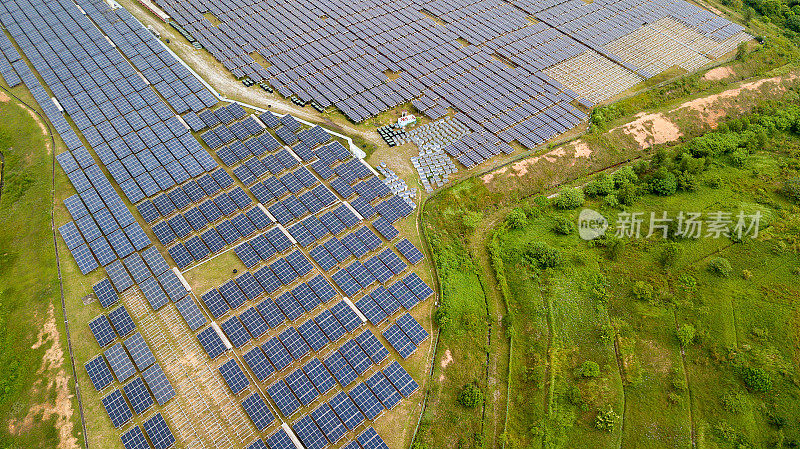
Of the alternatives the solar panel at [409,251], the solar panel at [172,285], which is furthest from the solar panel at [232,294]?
the solar panel at [409,251]

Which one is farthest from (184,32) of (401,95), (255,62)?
(401,95)

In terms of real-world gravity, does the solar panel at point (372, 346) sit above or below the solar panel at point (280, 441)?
above

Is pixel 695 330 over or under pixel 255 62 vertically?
under

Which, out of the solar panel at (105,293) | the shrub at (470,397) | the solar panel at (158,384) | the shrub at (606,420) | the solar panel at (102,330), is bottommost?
the shrub at (606,420)

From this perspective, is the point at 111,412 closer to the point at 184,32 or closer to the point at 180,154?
the point at 180,154

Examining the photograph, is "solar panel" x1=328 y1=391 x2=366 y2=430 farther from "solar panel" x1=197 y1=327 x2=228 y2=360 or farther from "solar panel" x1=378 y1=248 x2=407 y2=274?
"solar panel" x1=378 y1=248 x2=407 y2=274

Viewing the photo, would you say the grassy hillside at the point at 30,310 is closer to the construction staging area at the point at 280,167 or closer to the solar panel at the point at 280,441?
the construction staging area at the point at 280,167
